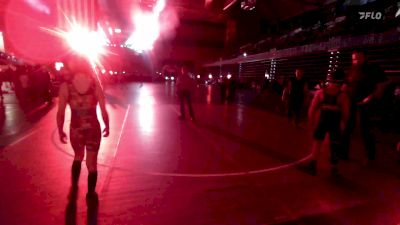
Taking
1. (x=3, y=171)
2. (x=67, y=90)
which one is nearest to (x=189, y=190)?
(x=67, y=90)

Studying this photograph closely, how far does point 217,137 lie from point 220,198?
12.6 ft

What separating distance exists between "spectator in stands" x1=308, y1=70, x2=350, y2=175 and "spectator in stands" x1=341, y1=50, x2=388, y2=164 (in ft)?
2.11

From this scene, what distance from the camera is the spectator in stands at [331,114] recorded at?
5121 millimetres

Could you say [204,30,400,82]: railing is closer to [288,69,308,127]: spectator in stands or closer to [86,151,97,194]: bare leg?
[288,69,308,127]: spectator in stands

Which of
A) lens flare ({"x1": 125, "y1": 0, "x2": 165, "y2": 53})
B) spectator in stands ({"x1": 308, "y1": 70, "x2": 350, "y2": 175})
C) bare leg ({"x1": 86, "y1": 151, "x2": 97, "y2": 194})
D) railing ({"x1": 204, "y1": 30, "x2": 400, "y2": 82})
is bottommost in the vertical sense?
bare leg ({"x1": 86, "y1": 151, "x2": 97, "y2": 194})

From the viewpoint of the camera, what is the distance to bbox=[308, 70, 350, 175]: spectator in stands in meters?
5.12

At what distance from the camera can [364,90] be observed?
5.79 m

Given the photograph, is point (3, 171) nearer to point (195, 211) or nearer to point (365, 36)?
point (195, 211)

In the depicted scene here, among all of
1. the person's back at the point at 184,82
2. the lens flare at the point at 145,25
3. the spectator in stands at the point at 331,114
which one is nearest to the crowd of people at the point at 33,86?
the person's back at the point at 184,82

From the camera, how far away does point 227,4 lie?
18.6 m

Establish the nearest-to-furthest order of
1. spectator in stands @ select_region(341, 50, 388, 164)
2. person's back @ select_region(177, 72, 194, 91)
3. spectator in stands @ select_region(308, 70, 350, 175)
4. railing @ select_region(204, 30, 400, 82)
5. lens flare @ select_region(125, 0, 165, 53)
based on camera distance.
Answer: spectator in stands @ select_region(308, 70, 350, 175)
spectator in stands @ select_region(341, 50, 388, 164)
railing @ select_region(204, 30, 400, 82)
person's back @ select_region(177, 72, 194, 91)
lens flare @ select_region(125, 0, 165, 53)

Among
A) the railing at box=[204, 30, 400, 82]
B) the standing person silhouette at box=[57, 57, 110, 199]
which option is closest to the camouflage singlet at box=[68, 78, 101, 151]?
the standing person silhouette at box=[57, 57, 110, 199]

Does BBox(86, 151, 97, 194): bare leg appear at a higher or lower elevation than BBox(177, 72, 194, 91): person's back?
lower

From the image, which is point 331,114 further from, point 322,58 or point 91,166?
point 322,58
